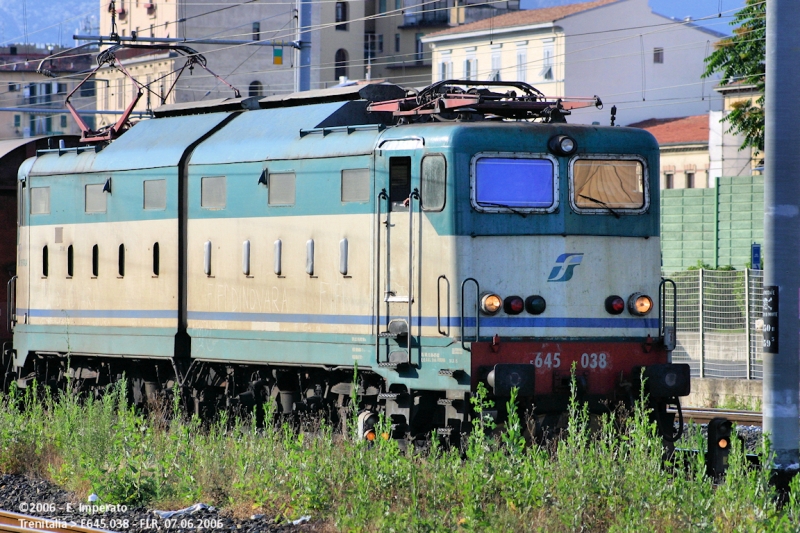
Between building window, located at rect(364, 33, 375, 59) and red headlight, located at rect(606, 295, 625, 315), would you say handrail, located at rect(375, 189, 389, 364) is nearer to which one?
red headlight, located at rect(606, 295, 625, 315)

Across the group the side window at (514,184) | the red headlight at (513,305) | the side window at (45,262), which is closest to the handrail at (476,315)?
the red headlight at (513,305)

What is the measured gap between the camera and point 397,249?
1216 cm

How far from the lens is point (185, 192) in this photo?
1452 centimetres

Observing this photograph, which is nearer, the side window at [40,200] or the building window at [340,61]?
the side window at [40,200]

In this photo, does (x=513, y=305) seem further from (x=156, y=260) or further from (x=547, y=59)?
(x=547, y=59)

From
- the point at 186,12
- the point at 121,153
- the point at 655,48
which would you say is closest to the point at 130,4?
the point at 186,12

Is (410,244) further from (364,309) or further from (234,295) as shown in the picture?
(234,295)

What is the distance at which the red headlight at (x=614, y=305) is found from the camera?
479 inches

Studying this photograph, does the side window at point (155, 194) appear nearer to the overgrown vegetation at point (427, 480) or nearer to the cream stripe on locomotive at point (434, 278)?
the cream stripe on locomotive at point (434, 278)

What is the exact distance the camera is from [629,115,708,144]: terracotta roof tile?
2192 inches

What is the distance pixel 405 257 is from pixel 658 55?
5768cm

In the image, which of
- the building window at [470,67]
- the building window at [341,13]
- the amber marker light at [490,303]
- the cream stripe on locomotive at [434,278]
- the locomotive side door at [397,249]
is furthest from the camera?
the building window at [341,13]

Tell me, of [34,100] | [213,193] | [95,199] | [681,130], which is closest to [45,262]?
[95,199]

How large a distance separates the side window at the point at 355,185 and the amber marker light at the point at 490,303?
158cm
